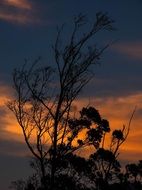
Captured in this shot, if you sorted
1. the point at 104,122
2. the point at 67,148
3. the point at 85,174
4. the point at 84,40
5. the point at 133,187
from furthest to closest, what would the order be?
1. the point at 133,187
2. the point at 85,174
3. the point at 104,122
4. the point at 67,148
5. the point at 84,40

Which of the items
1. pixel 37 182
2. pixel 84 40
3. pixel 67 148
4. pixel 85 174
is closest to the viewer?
pixel 84 40

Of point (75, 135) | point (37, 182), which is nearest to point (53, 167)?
point (75, 135)

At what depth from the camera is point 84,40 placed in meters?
28.0

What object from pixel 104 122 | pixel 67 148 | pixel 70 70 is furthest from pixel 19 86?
pixel 104 122

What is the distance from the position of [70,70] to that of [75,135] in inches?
267

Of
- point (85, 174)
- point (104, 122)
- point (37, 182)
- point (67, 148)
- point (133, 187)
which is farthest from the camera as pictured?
point (133, 187)

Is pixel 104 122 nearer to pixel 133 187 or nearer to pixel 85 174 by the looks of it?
pixel 85 174

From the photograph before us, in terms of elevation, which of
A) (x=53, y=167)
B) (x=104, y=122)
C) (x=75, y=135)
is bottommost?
(x=53, y=167)

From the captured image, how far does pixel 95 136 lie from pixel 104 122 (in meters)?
2.97

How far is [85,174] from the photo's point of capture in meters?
42.6

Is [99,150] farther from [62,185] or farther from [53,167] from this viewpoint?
[53,167]

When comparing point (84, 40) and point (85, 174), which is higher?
point (84, 40)

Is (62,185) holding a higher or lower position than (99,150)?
lower

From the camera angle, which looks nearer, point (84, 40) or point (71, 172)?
Result: point (84, 40)
